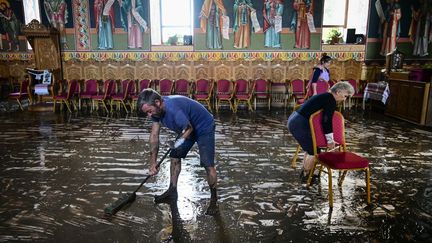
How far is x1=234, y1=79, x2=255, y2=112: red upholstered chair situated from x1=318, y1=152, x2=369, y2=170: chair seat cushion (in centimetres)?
547

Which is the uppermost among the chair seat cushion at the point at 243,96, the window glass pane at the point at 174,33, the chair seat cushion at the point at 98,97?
the window glass pane at the point at 174,33

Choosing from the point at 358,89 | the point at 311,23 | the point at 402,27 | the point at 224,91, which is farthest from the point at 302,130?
the point at 402,27

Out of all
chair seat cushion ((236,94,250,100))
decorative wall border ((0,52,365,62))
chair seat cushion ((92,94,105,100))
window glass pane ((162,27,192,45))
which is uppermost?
window glass pane ((162,27,192,45))

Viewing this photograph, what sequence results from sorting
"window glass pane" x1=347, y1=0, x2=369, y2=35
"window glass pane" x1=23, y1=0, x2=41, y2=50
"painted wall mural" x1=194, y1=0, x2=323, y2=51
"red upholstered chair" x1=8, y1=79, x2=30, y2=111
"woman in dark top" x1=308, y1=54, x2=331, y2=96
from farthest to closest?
1. "window glass pane" x1=23, y1=0, x2=41, y2=50
2. "window glass pane" x1=347, y1=0, x2=369, y2=35
3. "painted wall mural" x1=194, y1=0, x2=323, y2=51
4. "red upholstered chair" x1=8, y1=79, x2=30, y2=111
5. "woman in dark top" x1=308, y1=54, x2=331, y2=96

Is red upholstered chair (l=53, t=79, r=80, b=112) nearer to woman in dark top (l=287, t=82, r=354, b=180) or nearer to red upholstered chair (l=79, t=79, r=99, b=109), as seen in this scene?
red upholstered chair (l=79, t=79, r=99, b=109)

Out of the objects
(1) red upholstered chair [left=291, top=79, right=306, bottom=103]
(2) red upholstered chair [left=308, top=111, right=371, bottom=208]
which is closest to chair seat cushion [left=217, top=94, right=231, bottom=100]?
(1) red upholstered chair [left=291, top=79, right=306, bottom=103]

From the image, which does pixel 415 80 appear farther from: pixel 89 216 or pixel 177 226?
pixel 89 216

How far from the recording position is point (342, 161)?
330 cm

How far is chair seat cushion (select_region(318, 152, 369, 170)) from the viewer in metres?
3.25

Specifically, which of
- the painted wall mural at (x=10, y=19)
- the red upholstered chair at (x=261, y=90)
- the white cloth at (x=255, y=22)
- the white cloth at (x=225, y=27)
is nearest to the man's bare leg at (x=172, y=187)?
the red upholstered chair at (x=261, y=90)

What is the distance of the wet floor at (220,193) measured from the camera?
293 cm

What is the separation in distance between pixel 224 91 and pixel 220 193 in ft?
19.2

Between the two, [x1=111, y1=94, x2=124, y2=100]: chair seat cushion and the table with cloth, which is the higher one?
the table with cloth

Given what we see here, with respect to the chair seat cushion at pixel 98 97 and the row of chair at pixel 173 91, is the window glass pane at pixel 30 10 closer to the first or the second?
the row of chair at pixel 173 91
